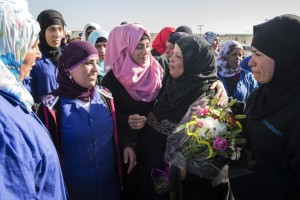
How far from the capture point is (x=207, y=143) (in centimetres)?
182

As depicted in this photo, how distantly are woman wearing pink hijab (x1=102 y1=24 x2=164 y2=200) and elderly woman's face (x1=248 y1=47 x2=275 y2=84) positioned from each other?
120 centimetres

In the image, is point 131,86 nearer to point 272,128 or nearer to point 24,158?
point 272,128

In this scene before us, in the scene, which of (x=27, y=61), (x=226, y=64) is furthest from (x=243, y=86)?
(x=27, y=61)

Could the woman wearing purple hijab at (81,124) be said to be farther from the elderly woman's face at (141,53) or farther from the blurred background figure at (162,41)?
the blurred background figure at (162,41)

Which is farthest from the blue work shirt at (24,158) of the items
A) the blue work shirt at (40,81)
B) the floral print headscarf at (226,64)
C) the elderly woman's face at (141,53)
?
the floral print headscarf at (226,64)

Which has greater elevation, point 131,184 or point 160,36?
point 160,36

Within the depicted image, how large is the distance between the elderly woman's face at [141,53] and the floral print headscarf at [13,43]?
62.8 inches

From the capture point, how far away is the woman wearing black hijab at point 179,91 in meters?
2.46

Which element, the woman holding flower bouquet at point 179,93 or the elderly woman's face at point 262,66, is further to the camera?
the woman holding flower bouquet at point 179,93

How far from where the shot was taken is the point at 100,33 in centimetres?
466

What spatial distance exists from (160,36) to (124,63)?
11.9ft

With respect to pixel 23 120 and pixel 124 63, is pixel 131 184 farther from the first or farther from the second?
pixel 23 120

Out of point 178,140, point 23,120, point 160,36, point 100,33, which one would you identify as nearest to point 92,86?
point 178,140

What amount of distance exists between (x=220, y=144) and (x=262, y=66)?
70cm
